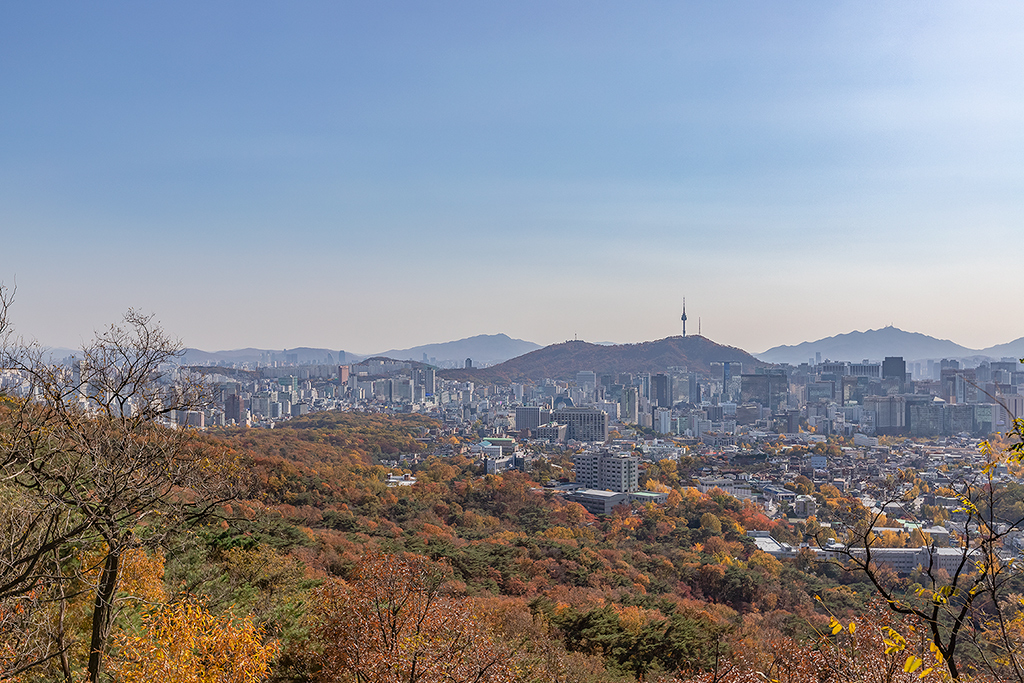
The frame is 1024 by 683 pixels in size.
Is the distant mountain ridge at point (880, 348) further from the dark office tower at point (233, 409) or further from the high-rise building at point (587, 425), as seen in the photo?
the dark office tower at point (233, 409)

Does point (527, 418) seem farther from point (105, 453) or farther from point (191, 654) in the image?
point (191, 654)

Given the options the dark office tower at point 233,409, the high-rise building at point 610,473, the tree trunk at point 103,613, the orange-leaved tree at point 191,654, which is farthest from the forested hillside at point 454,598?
the dark office tower at point 233,409

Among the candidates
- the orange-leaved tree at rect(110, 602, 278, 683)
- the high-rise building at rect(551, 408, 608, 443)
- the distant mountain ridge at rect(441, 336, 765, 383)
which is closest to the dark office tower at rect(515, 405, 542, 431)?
the high-rise building at rect(551, 408, 608, 443)

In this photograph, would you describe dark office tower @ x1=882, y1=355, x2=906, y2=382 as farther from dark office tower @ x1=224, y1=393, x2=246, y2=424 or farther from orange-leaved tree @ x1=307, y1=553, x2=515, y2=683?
orange-leaved tree @ x1=307, y1=553, x2=515, y2=683

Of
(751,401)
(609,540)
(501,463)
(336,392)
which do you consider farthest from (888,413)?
(336,392)

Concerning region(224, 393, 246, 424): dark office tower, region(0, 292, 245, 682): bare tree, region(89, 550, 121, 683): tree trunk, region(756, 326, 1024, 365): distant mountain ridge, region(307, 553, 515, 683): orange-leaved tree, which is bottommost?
region(224, 393, 246, 424): dark office tower
